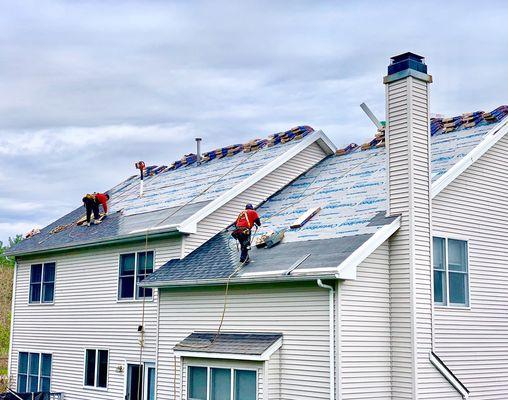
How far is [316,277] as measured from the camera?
51.4 ft

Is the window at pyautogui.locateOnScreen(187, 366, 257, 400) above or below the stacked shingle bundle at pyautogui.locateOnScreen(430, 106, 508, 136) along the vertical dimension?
below

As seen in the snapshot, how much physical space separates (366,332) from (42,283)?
15.4 metres

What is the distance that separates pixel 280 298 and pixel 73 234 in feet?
38.6

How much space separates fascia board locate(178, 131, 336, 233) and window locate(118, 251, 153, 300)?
2268 mm

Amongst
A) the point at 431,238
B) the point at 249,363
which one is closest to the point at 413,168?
the point at 431,238

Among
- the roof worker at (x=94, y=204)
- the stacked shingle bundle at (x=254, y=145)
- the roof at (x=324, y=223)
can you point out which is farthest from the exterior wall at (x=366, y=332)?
the roof worker at (x=94, y=204)

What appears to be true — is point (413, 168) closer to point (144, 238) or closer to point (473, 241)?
point (473, 241)

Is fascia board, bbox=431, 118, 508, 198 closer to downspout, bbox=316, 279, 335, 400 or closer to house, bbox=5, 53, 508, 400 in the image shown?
house, bbox=5, 53, 508, 400

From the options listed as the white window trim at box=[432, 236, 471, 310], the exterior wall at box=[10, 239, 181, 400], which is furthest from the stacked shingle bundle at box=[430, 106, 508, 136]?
the exterior wall at box=[10, 239, 181, 400]

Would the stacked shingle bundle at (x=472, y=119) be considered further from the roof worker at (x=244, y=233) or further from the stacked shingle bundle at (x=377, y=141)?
the roof worker at (x=244, y=233)

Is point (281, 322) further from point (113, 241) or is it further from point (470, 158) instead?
point (113, 241)

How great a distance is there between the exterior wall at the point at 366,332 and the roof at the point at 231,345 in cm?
179

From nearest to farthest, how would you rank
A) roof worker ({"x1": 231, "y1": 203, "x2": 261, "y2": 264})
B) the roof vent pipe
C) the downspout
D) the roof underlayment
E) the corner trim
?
the downspout < the corner trim < roof worker ({"x1": 231, "y1": 203, "x2": 261, "y2": 264}) < the roof underlayment < the roof vent pipe

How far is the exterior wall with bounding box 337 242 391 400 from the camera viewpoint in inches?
628
